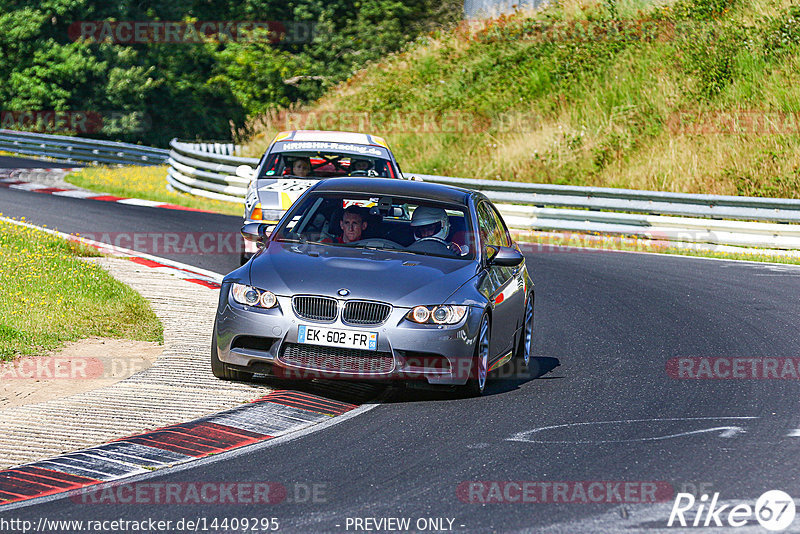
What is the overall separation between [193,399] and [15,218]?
13757 mm

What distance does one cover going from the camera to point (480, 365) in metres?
8.62

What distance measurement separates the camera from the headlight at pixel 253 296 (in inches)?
328

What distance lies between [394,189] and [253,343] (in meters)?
2.12

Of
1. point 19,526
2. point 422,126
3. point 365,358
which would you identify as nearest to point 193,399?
point 365,358

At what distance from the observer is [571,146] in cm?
2905

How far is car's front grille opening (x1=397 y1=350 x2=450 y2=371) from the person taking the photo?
819cm

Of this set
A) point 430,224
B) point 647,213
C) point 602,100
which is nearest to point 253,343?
point 430,224

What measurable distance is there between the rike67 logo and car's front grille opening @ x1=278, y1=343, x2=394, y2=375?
265 cm

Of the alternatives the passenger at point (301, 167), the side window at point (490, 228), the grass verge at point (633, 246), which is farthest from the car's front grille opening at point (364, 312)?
the grass verge at point (633, 246)
